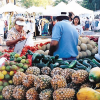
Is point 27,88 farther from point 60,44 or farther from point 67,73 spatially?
point 60,44

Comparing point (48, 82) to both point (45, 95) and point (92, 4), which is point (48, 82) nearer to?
point (45, 95)

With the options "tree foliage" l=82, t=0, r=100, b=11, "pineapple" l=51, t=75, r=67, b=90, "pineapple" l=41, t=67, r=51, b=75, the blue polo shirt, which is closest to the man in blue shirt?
the blue polo shirt

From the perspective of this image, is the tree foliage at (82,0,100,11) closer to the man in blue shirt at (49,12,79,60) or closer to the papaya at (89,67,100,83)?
the man in blue shirt at (49,12,79,60)

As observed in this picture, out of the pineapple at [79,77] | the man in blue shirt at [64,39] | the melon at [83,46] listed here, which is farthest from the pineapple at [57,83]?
the melon at [83,46]

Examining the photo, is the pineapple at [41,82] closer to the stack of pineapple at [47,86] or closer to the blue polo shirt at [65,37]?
the stack of pineapple at [47,86]

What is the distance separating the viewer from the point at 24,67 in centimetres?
206

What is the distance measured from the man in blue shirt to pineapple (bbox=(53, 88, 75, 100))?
157 cm

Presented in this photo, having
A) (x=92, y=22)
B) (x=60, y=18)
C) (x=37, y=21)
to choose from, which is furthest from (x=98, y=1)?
(x=60, y=18)

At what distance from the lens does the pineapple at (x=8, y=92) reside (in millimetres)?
1722

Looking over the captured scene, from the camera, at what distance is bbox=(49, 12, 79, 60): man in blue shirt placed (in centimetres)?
291

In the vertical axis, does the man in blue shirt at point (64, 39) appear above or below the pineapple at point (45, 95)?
above

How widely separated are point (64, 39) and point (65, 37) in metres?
0.04

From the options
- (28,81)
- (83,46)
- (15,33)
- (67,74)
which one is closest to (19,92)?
(28,81)

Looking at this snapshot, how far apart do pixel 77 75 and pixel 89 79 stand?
4.4 inches
